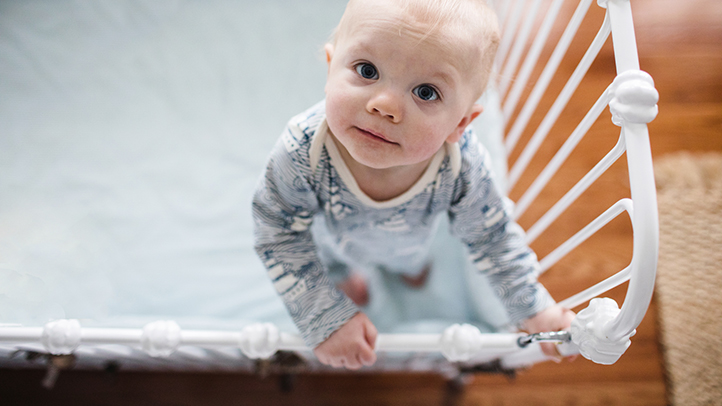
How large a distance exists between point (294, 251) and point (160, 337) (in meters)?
0.20

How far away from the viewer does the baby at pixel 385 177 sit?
45 centimetres

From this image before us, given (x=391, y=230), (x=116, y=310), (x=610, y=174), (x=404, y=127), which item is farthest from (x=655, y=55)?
(x=116, y=310)

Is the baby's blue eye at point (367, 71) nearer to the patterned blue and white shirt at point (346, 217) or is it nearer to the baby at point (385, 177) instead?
the baby at point (385, 177)

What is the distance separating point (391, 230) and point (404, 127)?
250mm

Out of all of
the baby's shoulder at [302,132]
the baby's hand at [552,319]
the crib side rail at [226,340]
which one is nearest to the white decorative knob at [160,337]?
the crib side rail at [226,340]

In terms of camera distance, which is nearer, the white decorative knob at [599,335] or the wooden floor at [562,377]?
the white decorative knob at [599,335]

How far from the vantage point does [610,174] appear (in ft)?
4.24

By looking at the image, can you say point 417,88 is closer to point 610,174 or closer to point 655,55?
point 610,174

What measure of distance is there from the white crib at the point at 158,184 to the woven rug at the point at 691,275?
2.05 ft

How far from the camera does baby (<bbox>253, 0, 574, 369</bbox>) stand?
1.47 feet

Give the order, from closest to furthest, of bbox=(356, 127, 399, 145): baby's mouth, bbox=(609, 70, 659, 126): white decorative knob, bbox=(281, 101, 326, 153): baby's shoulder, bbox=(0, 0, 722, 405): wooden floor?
bbox=(609, 70, 659, 126): white decorative knob
bbox=(356, 127, 399, 145): baby's mouth
bbox=(281, 101, 326, 153): baby's shoulder
bbox=(0, 0, 722, 405): wooden floor

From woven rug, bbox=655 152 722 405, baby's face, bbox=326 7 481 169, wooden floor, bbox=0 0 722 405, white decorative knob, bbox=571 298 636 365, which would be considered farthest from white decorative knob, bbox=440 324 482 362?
woven rug, bbox=655 152 722 405

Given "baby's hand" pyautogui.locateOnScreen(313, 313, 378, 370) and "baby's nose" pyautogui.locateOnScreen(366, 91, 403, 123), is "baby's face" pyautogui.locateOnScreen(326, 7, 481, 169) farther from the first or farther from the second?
"baby's hand" pyautogui.locateOnScreen(313, 313, 378, 370)

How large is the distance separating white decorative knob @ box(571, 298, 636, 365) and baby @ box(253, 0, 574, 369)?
0.37ft
